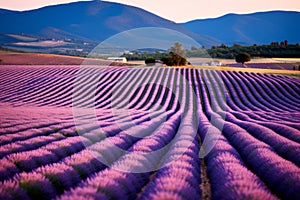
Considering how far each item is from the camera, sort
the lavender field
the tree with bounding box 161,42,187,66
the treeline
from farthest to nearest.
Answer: the treeline
the tree with bounding box 161,42,187,66
the lavender field

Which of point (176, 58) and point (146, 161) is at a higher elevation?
point (176, 58)

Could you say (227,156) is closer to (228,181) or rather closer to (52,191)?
(228,181)

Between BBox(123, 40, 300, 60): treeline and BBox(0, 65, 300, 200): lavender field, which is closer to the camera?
BBox(0, 65, 300, 200): lavender field

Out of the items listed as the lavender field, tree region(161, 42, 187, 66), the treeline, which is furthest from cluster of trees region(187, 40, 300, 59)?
the lavender field

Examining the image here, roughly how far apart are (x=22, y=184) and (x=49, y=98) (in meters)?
26.3

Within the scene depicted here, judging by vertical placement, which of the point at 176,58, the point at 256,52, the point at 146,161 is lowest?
the point at 146,161

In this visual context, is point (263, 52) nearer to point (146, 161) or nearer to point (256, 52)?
point (256, 52)

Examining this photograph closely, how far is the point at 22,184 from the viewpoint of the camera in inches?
179

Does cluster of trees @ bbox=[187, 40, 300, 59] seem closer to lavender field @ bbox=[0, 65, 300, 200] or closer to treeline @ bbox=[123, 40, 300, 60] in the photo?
treeline @ bbox=[123, 40, 300, 60]

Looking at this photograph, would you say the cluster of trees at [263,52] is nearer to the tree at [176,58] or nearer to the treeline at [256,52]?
the treeline at [256,52]

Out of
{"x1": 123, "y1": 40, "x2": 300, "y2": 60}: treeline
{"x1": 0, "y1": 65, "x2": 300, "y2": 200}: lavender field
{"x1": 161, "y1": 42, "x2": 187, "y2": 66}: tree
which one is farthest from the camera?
{"x1": 123, "y1": 40, "x2": 300, "y2": 60}: treeline

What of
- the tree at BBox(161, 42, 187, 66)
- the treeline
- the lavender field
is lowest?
the lavender field

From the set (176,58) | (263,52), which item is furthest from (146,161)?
(263,52)

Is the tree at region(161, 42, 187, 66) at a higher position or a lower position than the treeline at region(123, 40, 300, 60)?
lower
